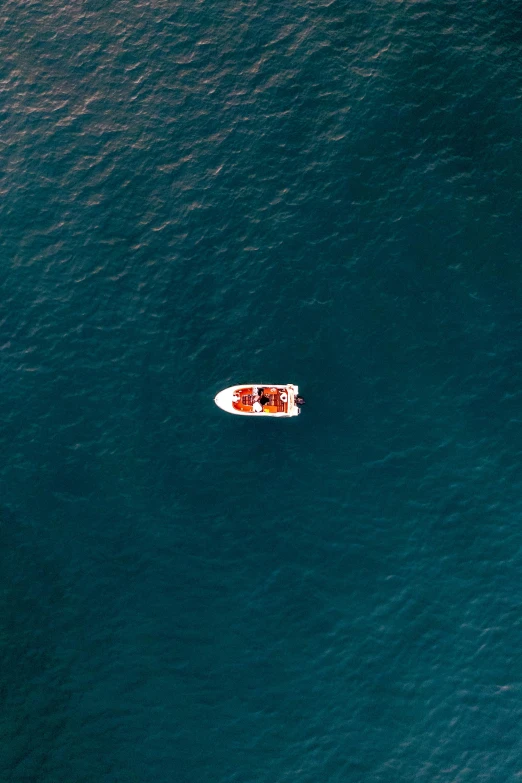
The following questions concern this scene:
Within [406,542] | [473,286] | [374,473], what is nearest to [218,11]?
[473,286]

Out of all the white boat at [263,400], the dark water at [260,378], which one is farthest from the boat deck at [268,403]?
the dark water at [260,378]

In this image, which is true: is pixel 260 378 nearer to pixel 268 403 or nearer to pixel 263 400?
pixel 263 400

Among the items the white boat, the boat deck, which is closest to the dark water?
the white boat

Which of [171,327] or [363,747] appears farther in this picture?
[171,327]

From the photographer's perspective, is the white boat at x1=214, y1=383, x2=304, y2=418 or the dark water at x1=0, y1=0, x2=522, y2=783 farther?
the white boat at x1=214, y1=383, x2=304, y2=418

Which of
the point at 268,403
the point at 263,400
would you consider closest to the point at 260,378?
the point at 263,400

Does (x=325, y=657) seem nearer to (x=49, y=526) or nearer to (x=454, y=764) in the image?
(x=454, y=764)

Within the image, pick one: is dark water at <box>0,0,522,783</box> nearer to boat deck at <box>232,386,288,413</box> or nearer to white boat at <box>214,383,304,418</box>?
white boat at <box>214,383,304,418</box>
